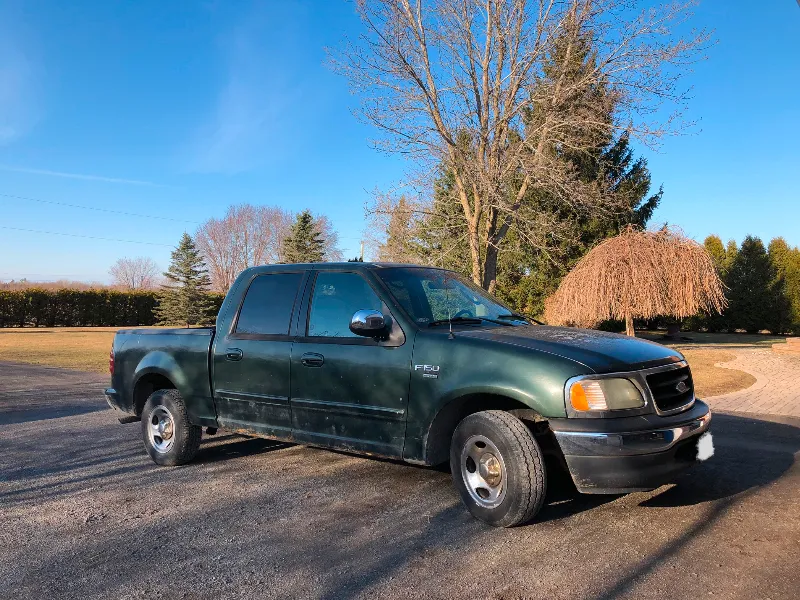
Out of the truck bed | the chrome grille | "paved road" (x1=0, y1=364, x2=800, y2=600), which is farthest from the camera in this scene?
the truck bed

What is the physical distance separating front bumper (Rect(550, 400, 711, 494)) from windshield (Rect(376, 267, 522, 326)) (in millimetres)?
1368

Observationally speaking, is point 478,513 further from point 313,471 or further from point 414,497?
point 313,471

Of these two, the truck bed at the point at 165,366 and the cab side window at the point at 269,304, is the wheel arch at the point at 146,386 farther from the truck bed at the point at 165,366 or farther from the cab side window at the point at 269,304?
the cab side window at the point at 269,304

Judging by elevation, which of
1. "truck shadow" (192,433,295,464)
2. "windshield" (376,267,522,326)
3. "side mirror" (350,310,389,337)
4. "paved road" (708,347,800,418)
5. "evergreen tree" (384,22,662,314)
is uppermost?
"evergreen tree" (384,22,662,314)

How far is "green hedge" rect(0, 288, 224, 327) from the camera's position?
39625mm

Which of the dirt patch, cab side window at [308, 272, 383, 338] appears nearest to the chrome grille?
cab side window at [308, 272, 383, 338]

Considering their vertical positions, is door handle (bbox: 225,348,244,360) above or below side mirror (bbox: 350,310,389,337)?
below

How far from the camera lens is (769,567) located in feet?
10.6

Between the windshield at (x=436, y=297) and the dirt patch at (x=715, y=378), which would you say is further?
the dirt patch at (x=715, y=378)

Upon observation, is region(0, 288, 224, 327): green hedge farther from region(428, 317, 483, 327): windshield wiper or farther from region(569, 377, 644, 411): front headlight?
region(569, 377, 644, 411): front headlight

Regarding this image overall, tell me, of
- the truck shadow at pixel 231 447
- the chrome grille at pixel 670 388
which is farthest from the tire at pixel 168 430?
the chrome grille at pixel 670 388

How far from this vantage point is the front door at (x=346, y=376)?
171 inches

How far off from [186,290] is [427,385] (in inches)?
1597

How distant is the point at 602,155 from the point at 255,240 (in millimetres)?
48896
